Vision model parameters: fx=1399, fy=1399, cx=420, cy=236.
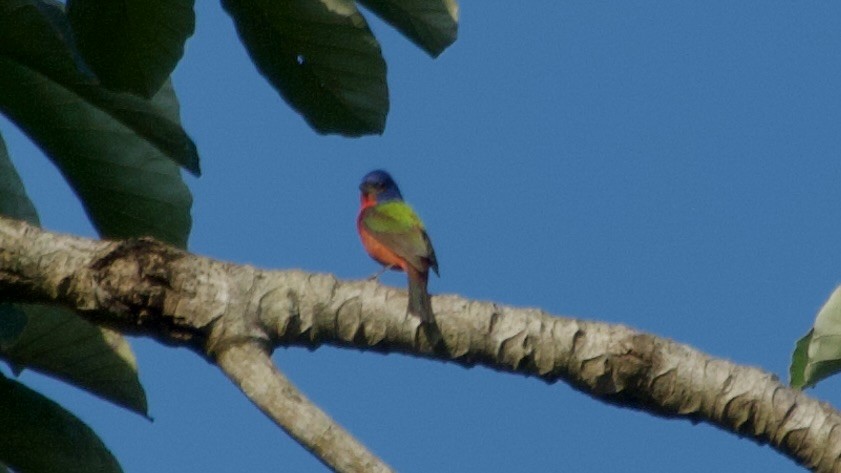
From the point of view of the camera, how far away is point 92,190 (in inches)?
151

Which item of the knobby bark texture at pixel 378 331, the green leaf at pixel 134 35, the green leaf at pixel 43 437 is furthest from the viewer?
the green leaf at pixel 43 437

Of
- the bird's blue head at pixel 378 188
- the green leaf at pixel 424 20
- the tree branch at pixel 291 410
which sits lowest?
the tree branch at pixel 291 410

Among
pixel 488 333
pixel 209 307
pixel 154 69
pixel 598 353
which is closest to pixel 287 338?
pixel 209 307

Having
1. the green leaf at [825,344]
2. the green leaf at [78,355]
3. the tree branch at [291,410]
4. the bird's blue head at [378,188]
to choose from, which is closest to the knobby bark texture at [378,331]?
the tree branch at [291,410]

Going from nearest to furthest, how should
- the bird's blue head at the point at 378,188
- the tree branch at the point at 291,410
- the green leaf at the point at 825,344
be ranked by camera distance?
the tree branch at the point at 291,410 < the green leaf at the point at 825,344 < the bird's blue head at the point at 378,188

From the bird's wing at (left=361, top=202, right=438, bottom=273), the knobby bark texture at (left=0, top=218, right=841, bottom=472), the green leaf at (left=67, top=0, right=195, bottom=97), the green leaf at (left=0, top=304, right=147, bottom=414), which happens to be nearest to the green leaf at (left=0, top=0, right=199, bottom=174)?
the green leaf at (left=67, top=0, right=195, bottom=97)

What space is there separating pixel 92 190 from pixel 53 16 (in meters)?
0.67

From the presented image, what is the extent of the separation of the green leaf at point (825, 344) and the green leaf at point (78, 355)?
1.76 m

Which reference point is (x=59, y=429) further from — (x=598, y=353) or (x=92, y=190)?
(x=598, y=353)

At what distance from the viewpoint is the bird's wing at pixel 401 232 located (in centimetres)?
671

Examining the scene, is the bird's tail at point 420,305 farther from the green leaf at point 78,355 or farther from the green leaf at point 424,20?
the green leaf at point 78,355

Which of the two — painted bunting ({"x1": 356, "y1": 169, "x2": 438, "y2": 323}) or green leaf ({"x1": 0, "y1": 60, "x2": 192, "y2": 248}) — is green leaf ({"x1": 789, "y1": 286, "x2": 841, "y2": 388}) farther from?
painted bunting ({"x1": 356, "y1": 169, "x2": 438, "y2": 323})

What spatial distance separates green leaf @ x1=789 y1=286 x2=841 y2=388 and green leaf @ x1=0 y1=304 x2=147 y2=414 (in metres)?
1.76

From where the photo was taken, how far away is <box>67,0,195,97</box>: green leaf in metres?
3.52
